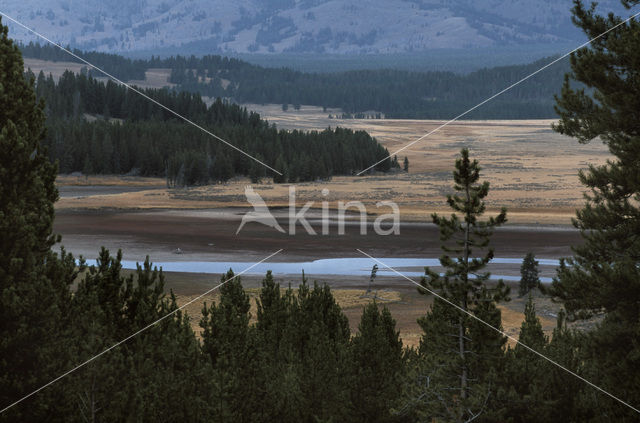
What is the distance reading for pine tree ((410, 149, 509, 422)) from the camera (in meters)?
24.2

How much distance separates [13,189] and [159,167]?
A: 124885 millimetres

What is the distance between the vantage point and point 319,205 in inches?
4016

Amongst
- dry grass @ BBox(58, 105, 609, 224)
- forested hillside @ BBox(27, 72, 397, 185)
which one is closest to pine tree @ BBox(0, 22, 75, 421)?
dry grass @ BBox(58, 105, 609, 224)

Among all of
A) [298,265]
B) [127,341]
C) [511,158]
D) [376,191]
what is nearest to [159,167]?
[376,191]

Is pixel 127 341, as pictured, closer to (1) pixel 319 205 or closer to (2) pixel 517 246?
(2) pixel 517 246

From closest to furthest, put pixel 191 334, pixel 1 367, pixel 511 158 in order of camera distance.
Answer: pixel 1 367, pixel 191 334, pixel 511 158

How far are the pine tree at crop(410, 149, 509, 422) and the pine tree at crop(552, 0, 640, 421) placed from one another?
293 centimetres

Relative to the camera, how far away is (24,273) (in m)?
25.1

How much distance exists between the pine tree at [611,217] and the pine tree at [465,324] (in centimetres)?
293

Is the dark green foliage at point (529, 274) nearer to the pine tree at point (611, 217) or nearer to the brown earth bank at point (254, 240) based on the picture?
the brown earth bank at point (254, 240)

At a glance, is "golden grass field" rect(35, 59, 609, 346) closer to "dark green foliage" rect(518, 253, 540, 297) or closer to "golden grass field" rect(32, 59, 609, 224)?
"golden grass field" rect(32, 59, 609, 224)

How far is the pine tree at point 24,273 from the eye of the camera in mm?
24078

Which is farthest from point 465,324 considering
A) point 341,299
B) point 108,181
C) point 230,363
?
point 108,181

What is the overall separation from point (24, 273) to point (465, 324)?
1279cm
